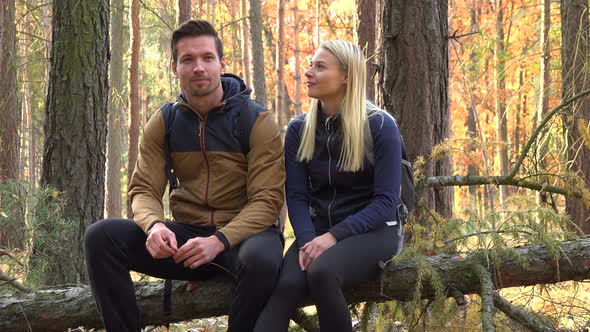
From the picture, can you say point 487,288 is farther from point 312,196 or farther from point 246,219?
point 246,219

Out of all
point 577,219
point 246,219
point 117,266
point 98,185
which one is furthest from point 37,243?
point 577,219

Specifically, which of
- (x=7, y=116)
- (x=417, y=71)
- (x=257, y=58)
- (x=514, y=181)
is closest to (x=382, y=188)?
(x=514, y=181)

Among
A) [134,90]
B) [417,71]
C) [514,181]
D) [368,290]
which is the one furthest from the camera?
[134,90]

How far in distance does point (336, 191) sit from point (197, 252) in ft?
2.77

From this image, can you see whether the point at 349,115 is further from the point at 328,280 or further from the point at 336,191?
the point at 328,280

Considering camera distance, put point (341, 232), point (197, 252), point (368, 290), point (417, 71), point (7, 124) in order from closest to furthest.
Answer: point (197, 252), point (341, 232), point (368, 290), point (417, 71), point (7, 124)

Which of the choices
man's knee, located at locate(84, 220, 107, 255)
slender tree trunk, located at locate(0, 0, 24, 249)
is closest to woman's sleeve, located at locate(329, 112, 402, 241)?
man's knee, located at locate(84, 220, 107, 255)

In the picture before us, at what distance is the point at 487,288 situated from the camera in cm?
351

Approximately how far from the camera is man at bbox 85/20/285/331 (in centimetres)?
335

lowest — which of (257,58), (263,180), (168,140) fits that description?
(263,180)

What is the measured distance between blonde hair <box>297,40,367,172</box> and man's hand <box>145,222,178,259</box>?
83 cm

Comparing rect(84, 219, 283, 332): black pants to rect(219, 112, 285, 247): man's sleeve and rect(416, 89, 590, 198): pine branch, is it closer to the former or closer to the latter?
rect(219, 112, 285, 247): man's sleeve

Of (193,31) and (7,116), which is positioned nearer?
(193,31)

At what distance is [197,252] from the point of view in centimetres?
330
